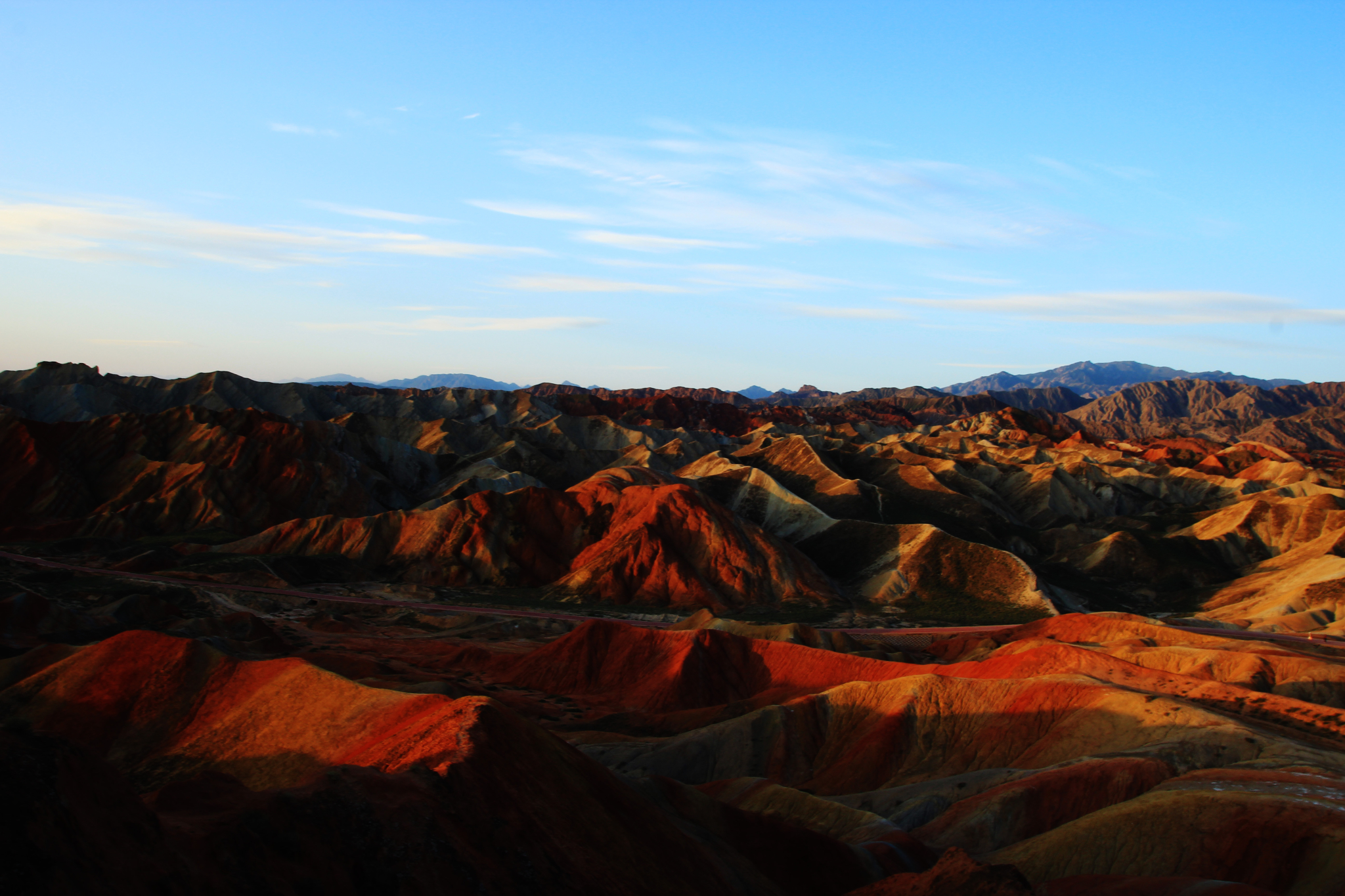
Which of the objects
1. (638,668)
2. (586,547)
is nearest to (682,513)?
(586,547)

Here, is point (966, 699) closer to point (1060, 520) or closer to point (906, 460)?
point (1060, 520)

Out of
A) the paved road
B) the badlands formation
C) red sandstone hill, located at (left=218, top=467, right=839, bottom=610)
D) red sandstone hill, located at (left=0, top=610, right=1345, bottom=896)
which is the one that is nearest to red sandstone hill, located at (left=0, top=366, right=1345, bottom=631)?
red sandstone hill, located at (left=218, top=467, right=839, bottom=610)

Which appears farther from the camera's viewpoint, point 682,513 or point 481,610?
point 682,513

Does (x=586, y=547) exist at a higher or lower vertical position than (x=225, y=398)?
lower

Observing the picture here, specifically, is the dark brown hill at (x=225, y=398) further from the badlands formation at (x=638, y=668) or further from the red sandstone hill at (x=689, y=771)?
the red sandstone hill at (x=689, y=771)

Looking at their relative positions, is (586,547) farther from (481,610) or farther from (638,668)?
(638,668)

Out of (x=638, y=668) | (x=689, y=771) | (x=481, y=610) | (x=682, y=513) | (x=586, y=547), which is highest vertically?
(x=682, y=513)
